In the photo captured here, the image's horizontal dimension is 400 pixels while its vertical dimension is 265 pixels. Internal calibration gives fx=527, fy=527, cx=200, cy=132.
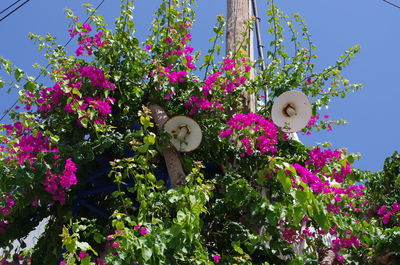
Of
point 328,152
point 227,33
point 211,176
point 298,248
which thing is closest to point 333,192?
point 328,152

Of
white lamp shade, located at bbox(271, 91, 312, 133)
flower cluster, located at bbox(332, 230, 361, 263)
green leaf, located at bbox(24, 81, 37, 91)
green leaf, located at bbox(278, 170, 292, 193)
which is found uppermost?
white lamp shade, located at bbox(271, 91, 312, 133)

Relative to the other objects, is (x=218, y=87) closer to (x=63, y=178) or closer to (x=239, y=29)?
(x=239, y=29)

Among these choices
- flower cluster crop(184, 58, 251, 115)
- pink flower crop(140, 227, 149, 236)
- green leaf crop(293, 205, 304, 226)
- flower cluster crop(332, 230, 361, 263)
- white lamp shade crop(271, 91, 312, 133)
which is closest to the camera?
pink flower crop(140, 227, 149, 236)

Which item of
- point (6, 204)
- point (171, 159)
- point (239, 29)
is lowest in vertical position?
point (6, 204)

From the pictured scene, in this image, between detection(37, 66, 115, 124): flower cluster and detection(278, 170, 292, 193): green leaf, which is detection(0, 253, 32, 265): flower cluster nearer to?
detection(37, 66, 115, 124): flower cluster

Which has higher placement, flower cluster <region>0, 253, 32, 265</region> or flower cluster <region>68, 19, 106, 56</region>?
flower cluster <region>68, 19, 106, 56</region>

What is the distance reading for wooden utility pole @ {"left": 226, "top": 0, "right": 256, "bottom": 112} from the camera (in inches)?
170

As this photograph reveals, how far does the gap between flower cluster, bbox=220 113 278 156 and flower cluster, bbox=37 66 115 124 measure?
0.93m

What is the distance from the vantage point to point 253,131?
371 cm

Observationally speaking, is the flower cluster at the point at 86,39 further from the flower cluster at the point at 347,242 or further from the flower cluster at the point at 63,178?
the flower cluster at the point at 347,242

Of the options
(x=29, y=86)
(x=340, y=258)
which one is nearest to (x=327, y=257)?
(x=340, y=258)

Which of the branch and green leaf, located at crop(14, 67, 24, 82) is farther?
the branch

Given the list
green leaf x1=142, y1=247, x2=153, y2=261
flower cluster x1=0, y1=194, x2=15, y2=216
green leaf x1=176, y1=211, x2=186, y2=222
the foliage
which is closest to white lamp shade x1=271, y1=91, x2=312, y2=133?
the foliage

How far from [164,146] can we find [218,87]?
0.68 m
